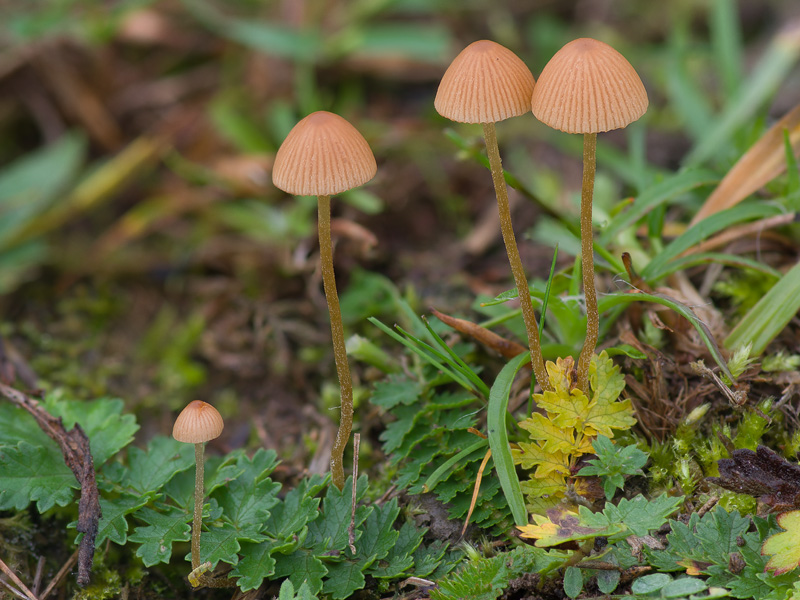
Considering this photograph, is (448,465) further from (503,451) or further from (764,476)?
(764,476)

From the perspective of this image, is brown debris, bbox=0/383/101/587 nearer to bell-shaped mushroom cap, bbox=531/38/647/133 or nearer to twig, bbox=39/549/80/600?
twig, bbox=39/549/80/600

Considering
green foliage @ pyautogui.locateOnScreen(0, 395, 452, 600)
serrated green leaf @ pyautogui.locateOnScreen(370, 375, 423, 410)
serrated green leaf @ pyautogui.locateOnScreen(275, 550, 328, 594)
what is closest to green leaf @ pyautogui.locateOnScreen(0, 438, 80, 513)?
green foliage @ pyautogui.locateOnScreen(0, 395, 452, 600)

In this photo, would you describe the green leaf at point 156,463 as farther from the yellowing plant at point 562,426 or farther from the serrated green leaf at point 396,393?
the yellowing plant at point 562,426

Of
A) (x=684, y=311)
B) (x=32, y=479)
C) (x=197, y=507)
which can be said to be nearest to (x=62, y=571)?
(x=32, y=479)

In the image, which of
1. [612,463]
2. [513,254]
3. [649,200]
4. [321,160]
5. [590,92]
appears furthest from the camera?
[649,200]

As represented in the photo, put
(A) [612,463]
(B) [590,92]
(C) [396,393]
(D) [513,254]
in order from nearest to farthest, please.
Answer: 1. (B) [590,92]
2. (A) [612,463]
3. (D) [513,254]
4. (C) [396,393]
